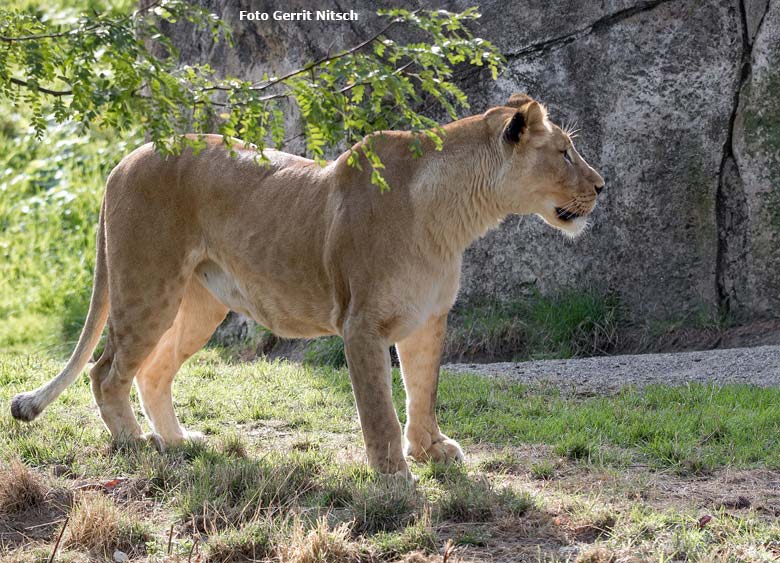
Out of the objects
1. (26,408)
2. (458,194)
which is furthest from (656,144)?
(26,408)

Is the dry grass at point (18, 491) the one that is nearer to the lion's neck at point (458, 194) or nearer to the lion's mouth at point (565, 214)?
the lion's neck at point (458, 194)

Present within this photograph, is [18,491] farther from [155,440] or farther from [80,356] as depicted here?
[80,356]

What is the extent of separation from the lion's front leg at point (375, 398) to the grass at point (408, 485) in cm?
13

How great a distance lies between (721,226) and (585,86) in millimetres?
1519

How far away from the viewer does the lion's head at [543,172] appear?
482 centimetres

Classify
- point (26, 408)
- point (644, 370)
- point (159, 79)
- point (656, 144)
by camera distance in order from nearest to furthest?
point (159, 79) → point (26, 408) → point (644, 370) → point (656, 144)

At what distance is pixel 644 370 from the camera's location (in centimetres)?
696

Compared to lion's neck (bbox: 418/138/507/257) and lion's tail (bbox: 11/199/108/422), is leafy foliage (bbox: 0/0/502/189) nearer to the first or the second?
lion's neck (bbox: 418/138/507/257)

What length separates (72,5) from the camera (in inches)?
551

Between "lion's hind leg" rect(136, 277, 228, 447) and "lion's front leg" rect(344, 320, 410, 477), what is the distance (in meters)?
1.22

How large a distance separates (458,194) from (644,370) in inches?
107

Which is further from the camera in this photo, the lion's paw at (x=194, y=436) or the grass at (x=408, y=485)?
the lion's paw at (x=194, y=436)

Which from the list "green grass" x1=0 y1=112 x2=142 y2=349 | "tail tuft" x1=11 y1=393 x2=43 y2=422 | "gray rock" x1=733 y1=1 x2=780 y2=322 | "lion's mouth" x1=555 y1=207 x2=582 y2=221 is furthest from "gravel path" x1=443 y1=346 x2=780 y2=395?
"green grass" x1=0 y1=112 x2=142 y2=349

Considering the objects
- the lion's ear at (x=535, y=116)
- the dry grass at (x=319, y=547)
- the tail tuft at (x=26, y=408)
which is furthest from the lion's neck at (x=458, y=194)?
the tail tuft at (x=26, y=408)
